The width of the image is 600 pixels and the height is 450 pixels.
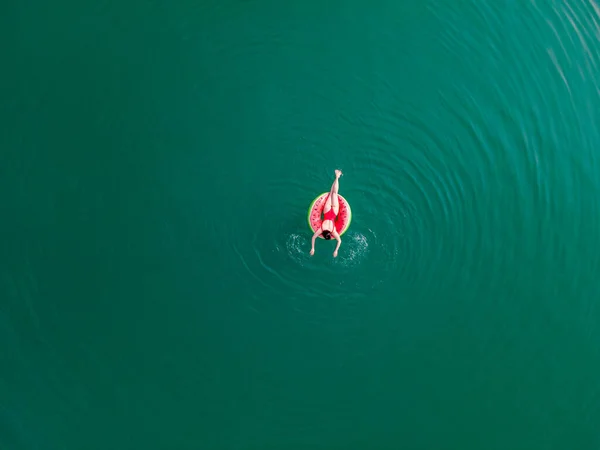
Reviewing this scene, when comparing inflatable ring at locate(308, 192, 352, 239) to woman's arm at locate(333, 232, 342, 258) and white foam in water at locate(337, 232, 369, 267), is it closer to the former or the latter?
woman's arm at locate(333, 232, 342, 258)

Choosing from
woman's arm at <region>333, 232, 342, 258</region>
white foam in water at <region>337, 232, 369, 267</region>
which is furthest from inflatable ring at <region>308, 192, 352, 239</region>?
white foam in water at <region>337, 232, 369, 267</region>

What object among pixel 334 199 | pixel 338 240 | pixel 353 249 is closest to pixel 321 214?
pixel 334 199

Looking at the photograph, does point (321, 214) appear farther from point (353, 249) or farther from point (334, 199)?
point (353, 249)

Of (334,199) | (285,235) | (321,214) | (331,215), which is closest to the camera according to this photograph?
(334,199)

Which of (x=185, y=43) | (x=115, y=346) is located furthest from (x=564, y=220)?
(x=115, y=346)

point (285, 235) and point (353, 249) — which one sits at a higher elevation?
point (353, 249)
